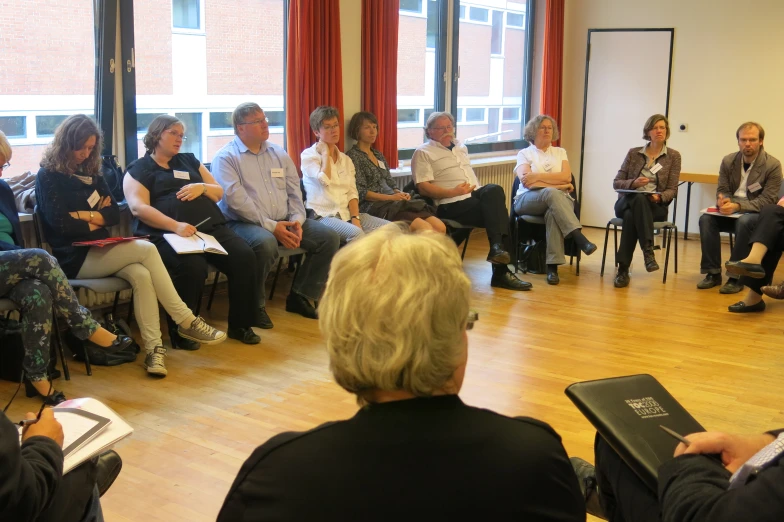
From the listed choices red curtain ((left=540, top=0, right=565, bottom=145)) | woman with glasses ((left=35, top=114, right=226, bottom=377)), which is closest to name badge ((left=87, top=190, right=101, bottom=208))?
woman with glasses ((left=35, top=114, right=226, bottom=377))

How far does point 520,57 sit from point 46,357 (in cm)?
652

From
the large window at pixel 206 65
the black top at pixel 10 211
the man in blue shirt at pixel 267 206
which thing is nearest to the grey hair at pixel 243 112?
the man in blue shirt at pixel 267 206

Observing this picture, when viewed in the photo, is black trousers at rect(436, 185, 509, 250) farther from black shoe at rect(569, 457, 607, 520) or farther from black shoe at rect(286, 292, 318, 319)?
black shoe at rect(569, 457, 607, 520)

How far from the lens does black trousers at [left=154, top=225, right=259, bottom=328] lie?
437cm

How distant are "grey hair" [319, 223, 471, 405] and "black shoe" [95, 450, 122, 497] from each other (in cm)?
99

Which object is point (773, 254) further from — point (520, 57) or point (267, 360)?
point (520, 57)

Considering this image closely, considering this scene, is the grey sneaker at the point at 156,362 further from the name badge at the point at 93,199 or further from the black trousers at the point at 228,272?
the name badge at the point at 93,199

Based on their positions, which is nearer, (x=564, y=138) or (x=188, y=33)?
(x=188, y=33)

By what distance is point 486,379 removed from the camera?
394 cm

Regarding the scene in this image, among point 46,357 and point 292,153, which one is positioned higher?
point 292,153

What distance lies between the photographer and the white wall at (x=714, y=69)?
7691mm

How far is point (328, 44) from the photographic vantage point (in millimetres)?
5820

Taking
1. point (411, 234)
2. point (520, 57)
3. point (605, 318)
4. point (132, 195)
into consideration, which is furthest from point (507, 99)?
point (411, 234)

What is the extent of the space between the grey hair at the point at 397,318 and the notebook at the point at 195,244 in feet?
10.4
